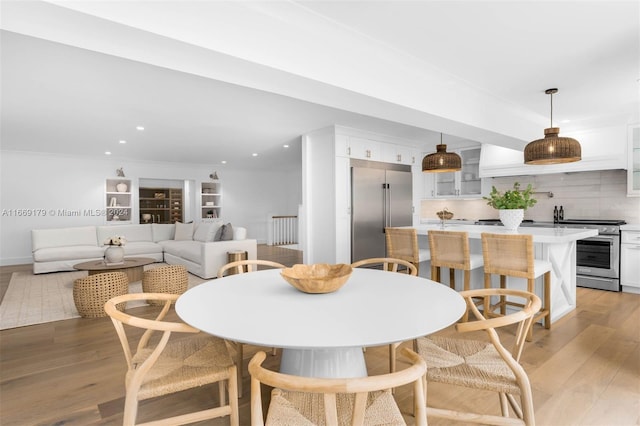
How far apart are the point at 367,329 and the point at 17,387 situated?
2415mm

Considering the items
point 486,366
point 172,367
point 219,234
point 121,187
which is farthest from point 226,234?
point 486,366

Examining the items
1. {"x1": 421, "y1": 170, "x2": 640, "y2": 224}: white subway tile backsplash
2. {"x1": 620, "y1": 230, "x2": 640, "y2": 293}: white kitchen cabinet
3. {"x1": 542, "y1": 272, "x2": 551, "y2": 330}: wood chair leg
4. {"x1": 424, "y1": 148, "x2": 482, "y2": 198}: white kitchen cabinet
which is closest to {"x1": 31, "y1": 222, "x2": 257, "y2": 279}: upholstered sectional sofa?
{"x1": 424, "y1": 148, "x2": 482, "y2": 198}: white kitchen cabinet

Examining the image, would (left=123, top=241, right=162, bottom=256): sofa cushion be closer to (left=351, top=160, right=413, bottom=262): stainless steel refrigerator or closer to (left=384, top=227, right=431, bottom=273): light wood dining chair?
(left=351, top=160, right=413, bottom=262): stainless steel refrigerator

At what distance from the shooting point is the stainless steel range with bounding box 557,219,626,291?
450 centimetres

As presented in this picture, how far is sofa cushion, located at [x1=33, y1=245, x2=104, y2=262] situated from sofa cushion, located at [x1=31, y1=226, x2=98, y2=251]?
10 centimetres

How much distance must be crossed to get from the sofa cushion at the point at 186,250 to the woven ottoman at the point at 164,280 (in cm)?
113

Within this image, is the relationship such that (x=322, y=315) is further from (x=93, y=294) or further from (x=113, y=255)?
(x=113, y=255)

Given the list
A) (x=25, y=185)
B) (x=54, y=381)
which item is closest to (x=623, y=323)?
(x=54, y=381)

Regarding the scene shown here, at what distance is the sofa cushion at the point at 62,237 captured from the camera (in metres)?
6.18

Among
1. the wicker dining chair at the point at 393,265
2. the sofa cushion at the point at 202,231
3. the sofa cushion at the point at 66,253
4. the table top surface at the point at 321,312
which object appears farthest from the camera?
the sofa cushion at the point at 202,231

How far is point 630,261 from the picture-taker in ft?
14.5

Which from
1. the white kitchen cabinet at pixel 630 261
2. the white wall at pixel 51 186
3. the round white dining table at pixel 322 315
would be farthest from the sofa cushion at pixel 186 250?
the white kitchen cabinet at pixel 630 261

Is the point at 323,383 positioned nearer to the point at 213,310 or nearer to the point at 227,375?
the point at 213,310

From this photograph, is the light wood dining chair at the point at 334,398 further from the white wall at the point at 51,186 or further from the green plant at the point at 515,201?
the white wall at the point at 51,186
